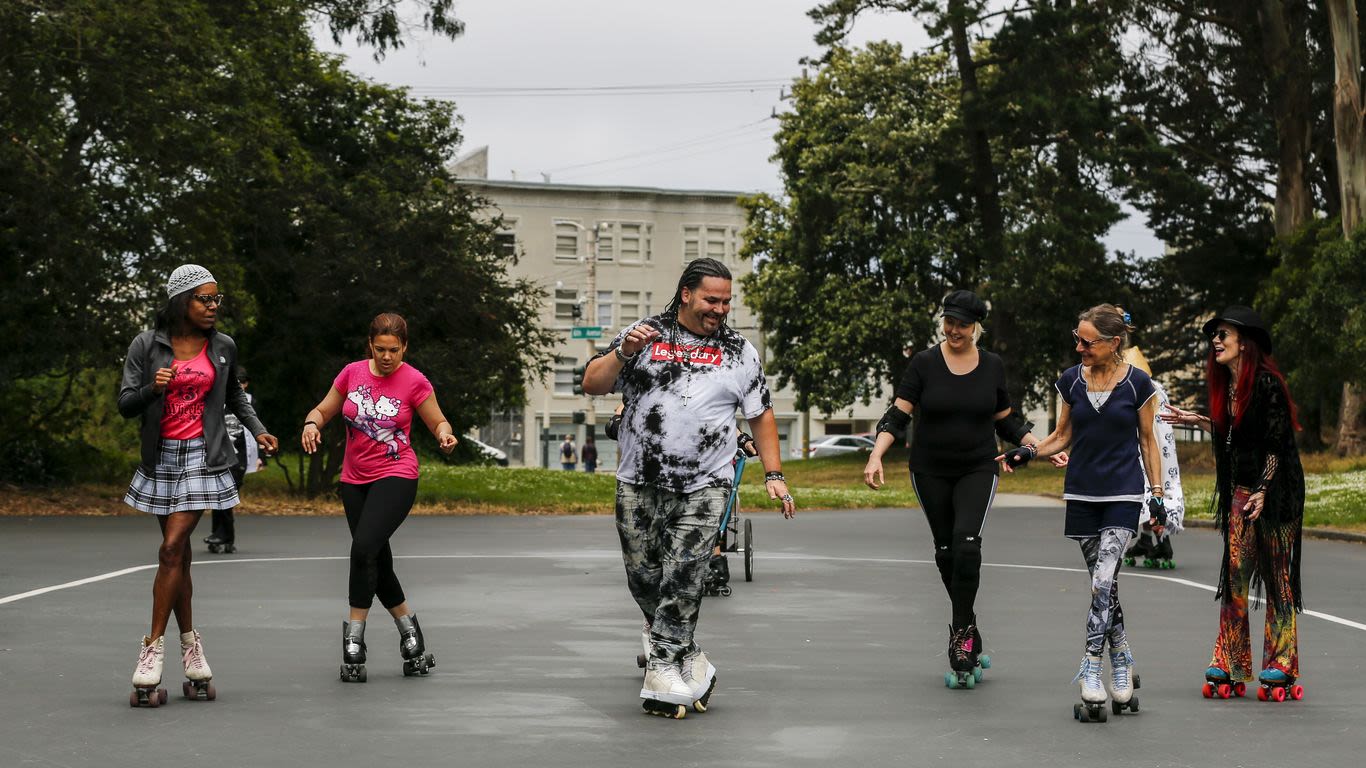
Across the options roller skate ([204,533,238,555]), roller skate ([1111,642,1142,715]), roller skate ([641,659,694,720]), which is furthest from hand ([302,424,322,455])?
roller skate ([204,533,238,555])

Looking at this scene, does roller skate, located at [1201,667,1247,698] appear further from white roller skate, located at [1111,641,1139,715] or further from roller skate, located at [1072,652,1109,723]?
roller skate, located at [1072,652,1109,723]

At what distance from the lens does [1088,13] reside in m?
42.7

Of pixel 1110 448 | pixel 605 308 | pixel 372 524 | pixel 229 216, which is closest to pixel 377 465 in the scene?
pixel 372 524

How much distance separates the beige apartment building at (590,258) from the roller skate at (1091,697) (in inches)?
3134

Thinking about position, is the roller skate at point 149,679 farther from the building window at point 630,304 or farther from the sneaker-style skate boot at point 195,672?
the building window at point 630,304

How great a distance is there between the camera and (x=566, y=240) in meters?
89.9

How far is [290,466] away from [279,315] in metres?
10.1

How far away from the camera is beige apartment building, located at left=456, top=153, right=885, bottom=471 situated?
8869cm

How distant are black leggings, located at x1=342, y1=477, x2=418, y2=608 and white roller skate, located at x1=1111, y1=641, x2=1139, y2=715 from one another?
11.4ft

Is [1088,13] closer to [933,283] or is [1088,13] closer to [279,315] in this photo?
[933,283]

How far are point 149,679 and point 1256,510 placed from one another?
5.18 meters

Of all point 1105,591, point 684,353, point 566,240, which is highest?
point 566,240

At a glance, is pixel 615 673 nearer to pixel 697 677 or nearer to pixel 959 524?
pixel 697 677

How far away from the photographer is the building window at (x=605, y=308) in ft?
294
